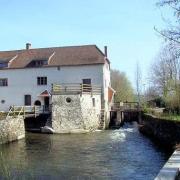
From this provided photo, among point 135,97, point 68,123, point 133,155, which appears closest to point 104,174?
point 133,155

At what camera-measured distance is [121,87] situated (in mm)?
69250

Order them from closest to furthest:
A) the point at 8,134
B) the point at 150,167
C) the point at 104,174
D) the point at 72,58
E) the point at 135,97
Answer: the point at 104,174, the point at 150,167, the point at 8,134, the point at 72,58, the point at 135,97

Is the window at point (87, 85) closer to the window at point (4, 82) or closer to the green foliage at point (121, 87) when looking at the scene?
the window at point (4, 82)

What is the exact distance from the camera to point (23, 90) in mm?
42438

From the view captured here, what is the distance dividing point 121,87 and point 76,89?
3357cm

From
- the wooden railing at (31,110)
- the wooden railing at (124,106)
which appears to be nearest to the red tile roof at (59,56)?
the wooden railing at (31,110)

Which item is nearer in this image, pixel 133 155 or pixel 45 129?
pixel 133 155

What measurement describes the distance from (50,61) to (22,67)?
3.36m

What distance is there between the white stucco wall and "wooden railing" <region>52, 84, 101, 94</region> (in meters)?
0.90

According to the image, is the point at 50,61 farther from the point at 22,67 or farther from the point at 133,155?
the point at 133,155

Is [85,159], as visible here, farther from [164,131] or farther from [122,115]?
[122,115]

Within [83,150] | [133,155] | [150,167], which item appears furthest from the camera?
[83,150]

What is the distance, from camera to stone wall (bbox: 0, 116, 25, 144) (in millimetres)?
26631

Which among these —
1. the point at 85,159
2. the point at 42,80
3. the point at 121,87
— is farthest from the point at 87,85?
the point at 121,87
